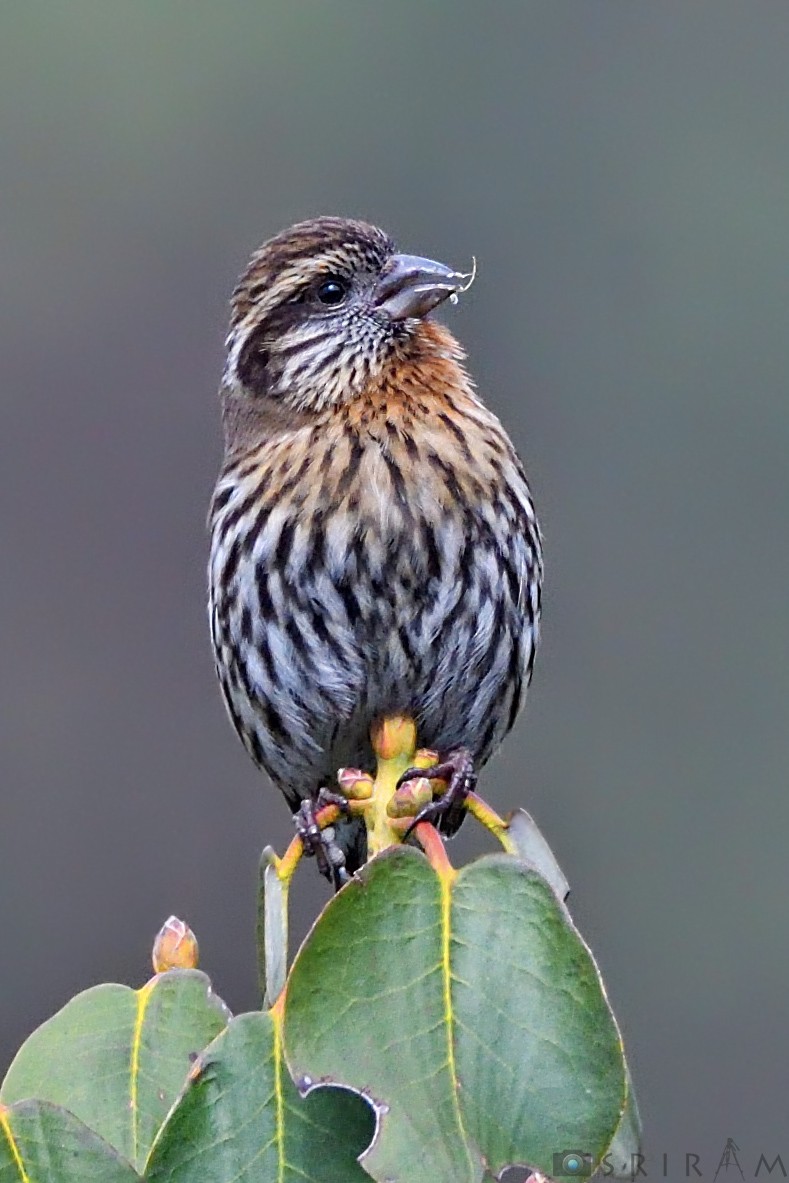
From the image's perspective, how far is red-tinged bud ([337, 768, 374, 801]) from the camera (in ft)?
11.0

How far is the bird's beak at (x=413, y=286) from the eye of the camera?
457cm

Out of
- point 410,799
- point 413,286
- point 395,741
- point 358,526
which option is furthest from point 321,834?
point 413,286

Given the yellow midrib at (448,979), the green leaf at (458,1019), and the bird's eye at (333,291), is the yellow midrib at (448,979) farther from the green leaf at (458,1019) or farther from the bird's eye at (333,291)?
the bird's eye at (333,291)

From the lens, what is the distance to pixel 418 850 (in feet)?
10.6

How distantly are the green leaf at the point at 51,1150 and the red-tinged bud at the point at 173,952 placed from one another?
0.31 meters

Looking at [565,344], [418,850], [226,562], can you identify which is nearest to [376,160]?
[565,344]

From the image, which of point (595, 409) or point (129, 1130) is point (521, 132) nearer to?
point (595, 409)

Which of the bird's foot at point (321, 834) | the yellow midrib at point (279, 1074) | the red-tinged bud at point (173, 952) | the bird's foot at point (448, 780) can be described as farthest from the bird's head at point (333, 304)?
the yellow midrib at point (279, 1074)

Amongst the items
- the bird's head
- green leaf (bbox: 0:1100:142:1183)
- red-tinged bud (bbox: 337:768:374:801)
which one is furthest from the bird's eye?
green leaf (bbox: 0:1100:142:1183)

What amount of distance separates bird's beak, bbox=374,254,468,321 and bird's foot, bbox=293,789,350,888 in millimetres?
1148

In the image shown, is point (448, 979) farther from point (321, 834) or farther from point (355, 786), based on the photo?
point (321, 834)

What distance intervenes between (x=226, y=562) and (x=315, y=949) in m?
1.54

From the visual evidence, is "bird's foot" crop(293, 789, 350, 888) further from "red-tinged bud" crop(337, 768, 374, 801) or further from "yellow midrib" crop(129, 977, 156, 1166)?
"yellow midrib" crop(129, 977, 156, 1166)

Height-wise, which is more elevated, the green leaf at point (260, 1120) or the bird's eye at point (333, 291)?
the bird's eye at point (333, 291)
